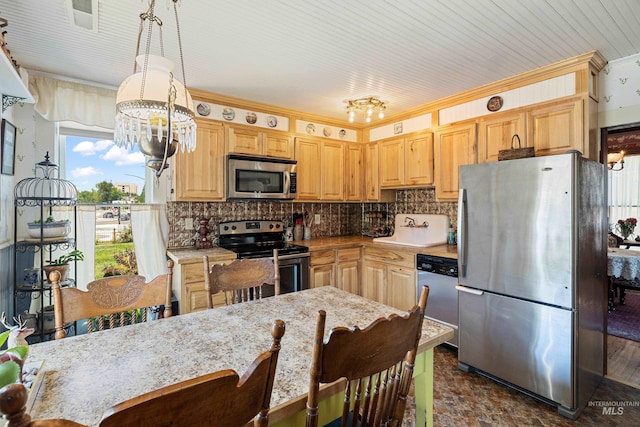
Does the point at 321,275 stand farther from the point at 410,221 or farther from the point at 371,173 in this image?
the point at 371,173

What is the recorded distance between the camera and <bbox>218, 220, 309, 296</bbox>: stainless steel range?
10.2 feet

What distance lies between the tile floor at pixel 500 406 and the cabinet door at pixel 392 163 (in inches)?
84.4

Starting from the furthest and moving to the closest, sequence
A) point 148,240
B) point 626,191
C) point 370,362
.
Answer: point 626,191 → point 148,240 → point 370,362

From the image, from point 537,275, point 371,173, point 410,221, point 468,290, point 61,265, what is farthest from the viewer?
point 371,173

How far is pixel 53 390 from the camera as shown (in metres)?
0.86

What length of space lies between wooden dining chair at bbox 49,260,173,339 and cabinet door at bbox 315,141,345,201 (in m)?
2.56

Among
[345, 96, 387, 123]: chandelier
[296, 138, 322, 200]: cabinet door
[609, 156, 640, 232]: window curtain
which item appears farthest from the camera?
[609, 156, 640, 232]: window curtain

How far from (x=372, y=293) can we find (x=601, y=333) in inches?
77.7

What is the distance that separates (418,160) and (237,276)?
8.29 feet

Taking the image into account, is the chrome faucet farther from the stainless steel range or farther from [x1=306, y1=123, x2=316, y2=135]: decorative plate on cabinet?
[x1=306, y1=123, x2=316, y2=135]: decorative plate on cabinet

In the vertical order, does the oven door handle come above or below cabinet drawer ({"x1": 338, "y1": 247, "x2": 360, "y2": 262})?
above

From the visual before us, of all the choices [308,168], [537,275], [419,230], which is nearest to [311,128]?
[308,168]

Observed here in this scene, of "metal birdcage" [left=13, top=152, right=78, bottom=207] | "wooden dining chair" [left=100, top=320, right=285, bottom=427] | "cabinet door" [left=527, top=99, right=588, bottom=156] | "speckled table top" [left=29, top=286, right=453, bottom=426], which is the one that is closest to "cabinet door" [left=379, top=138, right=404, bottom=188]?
"cabinet door" [left=527, top=99, right=588, bottom=156]

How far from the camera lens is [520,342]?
2.20 m
